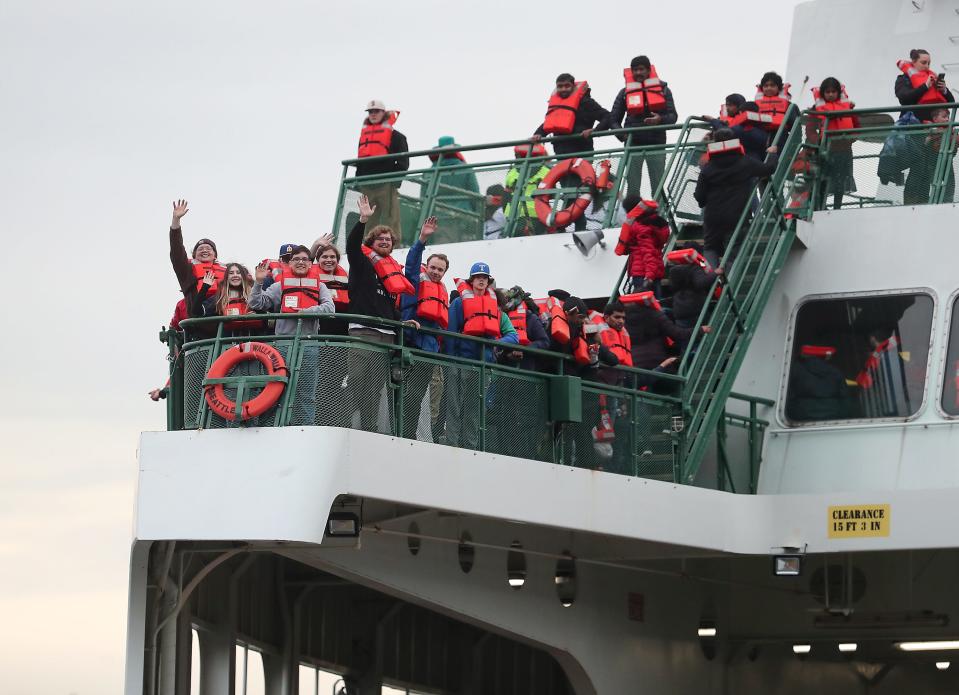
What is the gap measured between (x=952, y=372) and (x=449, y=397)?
5.28m

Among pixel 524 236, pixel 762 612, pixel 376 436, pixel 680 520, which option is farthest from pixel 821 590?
pixel 376 436

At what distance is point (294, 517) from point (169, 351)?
299 centimetres

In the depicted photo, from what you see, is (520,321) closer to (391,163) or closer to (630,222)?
(630,222)

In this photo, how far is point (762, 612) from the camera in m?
20.7

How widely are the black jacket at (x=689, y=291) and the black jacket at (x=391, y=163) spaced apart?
5150 millimetres

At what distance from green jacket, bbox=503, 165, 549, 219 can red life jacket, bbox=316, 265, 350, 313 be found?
18.9ft

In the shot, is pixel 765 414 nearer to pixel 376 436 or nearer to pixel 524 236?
pixel 524 236

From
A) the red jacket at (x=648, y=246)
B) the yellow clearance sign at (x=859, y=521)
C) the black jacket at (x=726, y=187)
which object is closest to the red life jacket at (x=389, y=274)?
the red jacket at (x=648, y=246)

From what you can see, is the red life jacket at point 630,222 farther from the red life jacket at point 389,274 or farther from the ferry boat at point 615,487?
the red life jacket at point 389,274

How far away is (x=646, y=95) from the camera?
21.5m

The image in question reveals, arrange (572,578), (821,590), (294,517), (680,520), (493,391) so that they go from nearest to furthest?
(294,517)
(493,391)
(680,520)
(572,578)
(821,590)

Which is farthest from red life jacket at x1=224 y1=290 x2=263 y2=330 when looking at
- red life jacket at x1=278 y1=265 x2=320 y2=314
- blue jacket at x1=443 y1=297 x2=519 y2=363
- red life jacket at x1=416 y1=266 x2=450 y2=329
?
blue jacket at x1=443 y1=297 x2=519 y2=363

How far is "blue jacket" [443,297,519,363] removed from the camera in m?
16.2

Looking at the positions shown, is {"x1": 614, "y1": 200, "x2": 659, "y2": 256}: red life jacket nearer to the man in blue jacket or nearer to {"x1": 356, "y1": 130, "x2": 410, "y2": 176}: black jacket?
the man in blue jacket
